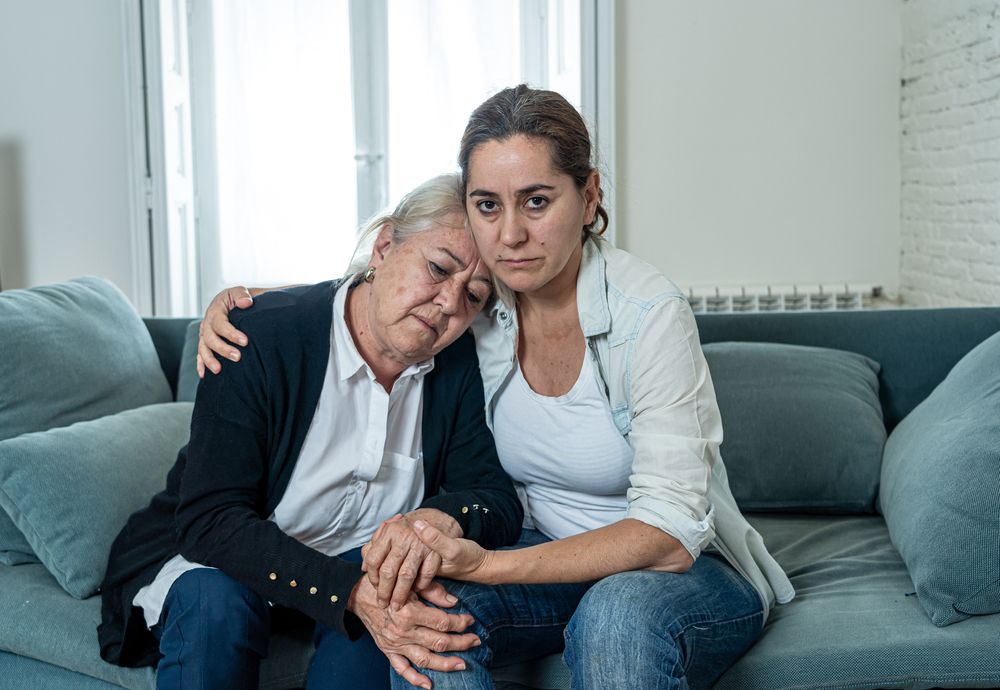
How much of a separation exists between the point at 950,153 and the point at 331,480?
111 inches

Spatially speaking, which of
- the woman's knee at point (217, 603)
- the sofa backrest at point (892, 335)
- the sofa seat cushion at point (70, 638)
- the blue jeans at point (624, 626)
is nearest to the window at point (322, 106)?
the sofa backrest at point (892, 335)

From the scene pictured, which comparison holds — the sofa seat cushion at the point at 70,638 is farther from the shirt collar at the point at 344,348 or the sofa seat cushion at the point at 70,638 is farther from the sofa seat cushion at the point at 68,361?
the shirt collar at the point at 344,348

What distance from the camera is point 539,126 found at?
156cm

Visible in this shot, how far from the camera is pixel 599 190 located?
168cm

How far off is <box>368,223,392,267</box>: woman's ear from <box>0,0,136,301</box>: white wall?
2.67m

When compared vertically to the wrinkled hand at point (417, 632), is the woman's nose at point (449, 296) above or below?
above

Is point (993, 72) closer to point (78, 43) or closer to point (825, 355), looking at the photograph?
point (825, 355)

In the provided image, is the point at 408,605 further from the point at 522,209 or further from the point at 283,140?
the point at 283,140

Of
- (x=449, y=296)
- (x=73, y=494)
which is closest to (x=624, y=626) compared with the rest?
(x=449, y=296)

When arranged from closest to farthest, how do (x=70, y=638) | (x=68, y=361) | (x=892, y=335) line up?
(x=70, y=638) < (x=68, y=361) < (x=892, y=335)

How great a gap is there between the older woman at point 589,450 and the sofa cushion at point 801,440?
1.72 ft

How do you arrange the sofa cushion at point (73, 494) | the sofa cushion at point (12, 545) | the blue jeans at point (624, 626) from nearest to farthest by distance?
the blue jeans at point (624, 626) < the sofa cushion at point (73, 494) < the sofa cushion at point (12, 545)

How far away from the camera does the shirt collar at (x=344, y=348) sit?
171 centimetres

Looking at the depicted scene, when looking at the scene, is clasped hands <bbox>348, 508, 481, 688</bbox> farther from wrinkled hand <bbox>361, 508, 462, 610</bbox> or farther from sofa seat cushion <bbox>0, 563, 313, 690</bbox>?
sofa seat cushion <bbox>0, 563, 313, 690</bbox>
